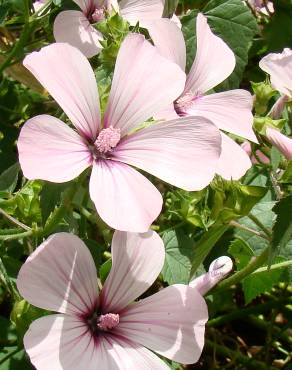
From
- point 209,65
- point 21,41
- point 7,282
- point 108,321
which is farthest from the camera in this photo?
point 21,41

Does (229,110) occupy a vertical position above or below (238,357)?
above

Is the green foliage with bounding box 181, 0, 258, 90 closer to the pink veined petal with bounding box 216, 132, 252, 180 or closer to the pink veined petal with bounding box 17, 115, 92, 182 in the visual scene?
the pink veined petal with bounding box 216, 132, 252, 180

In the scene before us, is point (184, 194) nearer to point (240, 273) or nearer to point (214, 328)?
point (240, 273)

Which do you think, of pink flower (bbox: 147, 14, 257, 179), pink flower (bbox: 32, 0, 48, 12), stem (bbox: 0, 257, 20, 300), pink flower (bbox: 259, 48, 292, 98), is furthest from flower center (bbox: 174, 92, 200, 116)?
pink flower (bbox: 32, 0, 48, 12)

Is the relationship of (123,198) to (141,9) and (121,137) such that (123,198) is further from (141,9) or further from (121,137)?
(141,9)

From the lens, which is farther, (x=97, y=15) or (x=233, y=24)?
(x=233, y=24)

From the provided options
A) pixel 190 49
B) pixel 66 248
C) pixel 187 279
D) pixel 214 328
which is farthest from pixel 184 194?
pixel 214 328

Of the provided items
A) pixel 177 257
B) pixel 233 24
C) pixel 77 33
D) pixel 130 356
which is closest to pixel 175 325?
pixel 130 356
